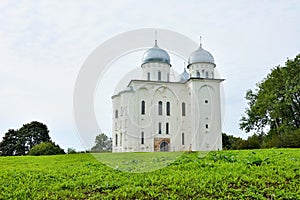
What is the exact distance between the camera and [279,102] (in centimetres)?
3356

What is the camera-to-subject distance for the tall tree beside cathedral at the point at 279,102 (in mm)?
32938

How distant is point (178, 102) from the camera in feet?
125

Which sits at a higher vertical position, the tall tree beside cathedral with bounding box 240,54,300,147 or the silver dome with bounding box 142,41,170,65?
the silver dome with bounding box 142,41,170,65

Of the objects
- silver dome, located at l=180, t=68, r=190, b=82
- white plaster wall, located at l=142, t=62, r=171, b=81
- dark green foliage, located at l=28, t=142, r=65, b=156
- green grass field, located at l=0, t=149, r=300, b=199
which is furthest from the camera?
silver dome, located at l=180, t=68, r=190, b=82

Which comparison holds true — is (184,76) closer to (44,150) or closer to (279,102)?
(279,102)

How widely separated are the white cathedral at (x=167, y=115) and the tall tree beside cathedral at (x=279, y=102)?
4.67m

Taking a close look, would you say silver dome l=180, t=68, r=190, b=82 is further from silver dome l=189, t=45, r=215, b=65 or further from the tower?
silver dome l=189, t=45, r=215, b=65

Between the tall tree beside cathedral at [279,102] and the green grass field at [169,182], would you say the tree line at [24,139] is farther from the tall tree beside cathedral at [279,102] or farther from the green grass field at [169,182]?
the green grass field at [169,182]

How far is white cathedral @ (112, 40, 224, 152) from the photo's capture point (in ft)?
117

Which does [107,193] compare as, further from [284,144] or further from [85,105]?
[284,144]

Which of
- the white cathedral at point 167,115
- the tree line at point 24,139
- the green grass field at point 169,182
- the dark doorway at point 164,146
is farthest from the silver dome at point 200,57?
the green grass field at point 169,182

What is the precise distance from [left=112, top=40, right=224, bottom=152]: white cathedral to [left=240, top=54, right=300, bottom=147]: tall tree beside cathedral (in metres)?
4.67

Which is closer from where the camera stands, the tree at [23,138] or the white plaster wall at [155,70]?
the white plaster wall at [155,70]

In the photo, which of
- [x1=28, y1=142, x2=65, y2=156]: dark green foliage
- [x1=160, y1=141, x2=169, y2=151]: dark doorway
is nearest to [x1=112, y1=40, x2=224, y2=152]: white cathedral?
[x1=160, y1=141, x2=169, y2=151]: dark doorway
